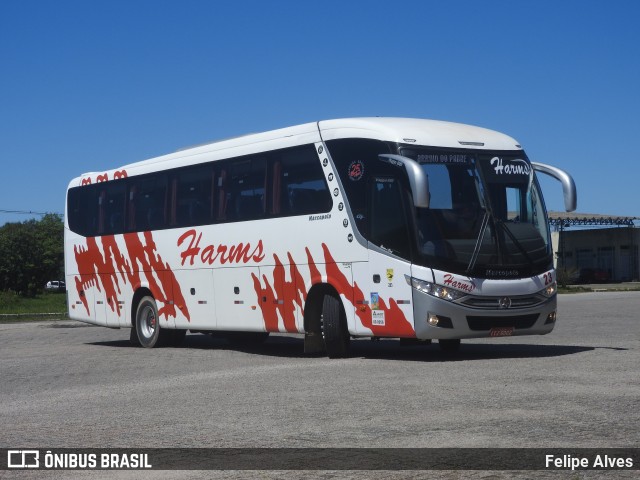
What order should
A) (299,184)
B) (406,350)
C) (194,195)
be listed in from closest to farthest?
(299,184) < (406,350) < (194,195)

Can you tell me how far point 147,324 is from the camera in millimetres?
22812

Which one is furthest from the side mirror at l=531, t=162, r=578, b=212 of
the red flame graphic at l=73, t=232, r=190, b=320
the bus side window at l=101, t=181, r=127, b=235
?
the bus side window at l=101, t=181, r=127, b=235

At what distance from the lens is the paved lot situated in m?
8.95

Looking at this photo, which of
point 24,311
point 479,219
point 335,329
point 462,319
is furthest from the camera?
point 24,311

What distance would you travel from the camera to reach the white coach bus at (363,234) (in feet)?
51.3

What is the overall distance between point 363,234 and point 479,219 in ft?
5.74

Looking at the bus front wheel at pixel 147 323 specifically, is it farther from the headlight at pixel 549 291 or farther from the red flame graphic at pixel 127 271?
the headlight at pixel 549 291

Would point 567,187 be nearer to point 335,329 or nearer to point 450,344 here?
point 450,344

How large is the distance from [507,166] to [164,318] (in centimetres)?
834

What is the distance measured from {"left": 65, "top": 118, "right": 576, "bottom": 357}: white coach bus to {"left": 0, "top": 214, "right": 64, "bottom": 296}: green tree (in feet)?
320

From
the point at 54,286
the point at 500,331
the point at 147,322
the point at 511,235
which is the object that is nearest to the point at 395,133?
the point at 511,235

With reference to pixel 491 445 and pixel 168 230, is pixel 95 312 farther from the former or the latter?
pixel 491 445

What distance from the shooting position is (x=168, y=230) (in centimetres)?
2153

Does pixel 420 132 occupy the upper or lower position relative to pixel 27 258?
lower
